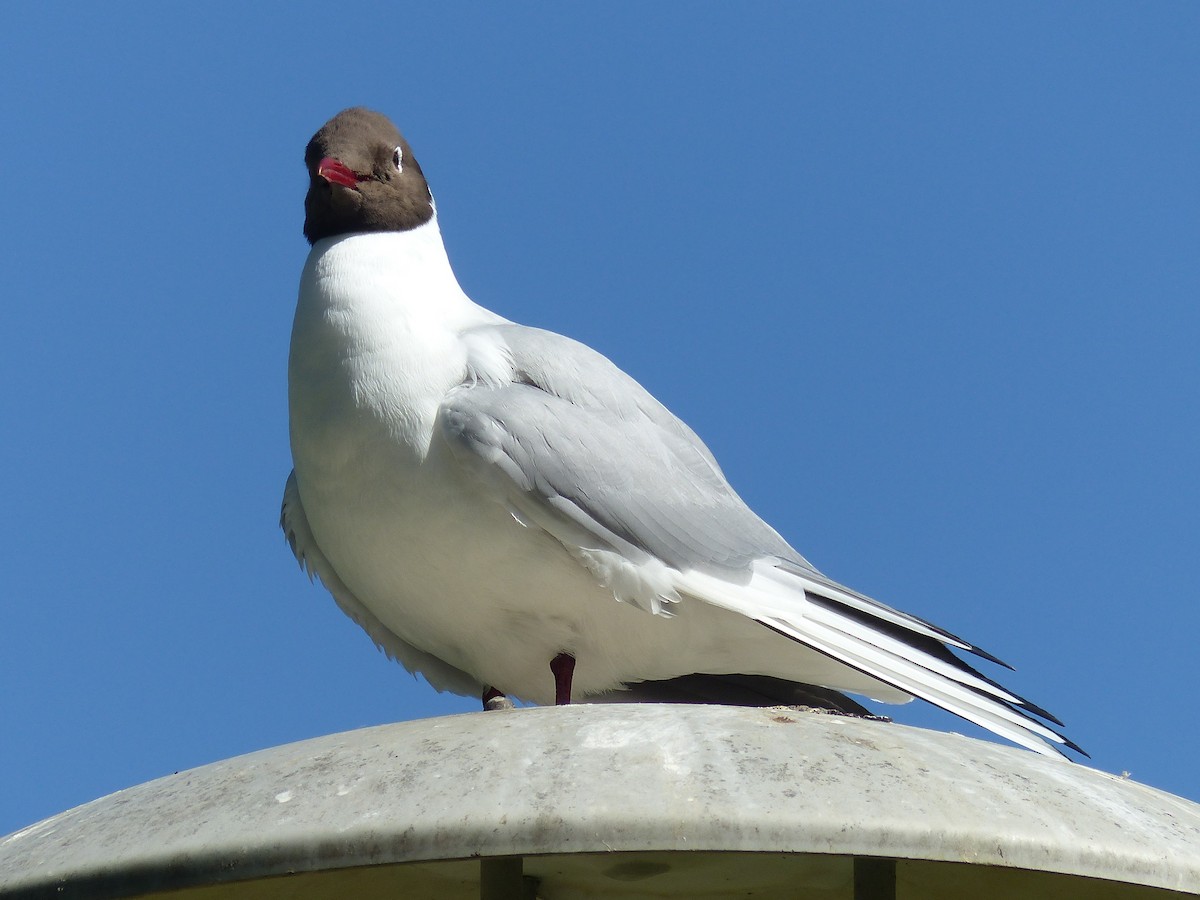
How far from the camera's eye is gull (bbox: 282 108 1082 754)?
4258 millimetres

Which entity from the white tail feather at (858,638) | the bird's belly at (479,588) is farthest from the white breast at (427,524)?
the white tail feather at (858,638)

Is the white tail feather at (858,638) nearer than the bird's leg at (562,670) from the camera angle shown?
Yes

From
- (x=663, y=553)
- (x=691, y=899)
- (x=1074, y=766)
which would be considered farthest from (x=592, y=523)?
(x=1074, y=766)

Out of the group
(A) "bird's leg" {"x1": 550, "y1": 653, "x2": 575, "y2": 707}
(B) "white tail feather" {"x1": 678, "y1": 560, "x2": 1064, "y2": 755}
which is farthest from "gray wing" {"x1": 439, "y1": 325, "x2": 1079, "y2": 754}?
(A) "bird's leg" {"x1": 550, "y1": 653, "x2": 575, "y2": 707}

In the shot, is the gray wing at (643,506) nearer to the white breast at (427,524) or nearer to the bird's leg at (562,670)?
the white breast at (427,524)

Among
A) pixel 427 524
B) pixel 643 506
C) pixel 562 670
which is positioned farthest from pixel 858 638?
pixel 427 524

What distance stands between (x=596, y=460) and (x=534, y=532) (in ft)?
0.97

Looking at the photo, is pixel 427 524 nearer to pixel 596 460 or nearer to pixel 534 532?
pixel 534 532

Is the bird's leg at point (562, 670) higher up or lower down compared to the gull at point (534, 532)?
lower down

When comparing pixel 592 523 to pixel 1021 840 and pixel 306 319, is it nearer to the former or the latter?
pixel 306 319

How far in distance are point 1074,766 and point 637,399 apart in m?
2.29

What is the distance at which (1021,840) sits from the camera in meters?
2.25

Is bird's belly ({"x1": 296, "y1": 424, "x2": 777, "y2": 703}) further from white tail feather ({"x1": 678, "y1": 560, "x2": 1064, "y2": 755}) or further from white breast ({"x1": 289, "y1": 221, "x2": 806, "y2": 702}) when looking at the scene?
white tail feather ({"x1": 678, "y1": 560, "x2": 1064, "y2": 755})

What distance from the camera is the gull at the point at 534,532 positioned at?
426 centimetres
